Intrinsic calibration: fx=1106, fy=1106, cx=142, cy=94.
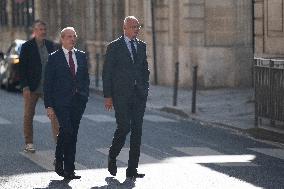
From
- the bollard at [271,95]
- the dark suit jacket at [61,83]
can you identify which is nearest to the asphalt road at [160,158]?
the bollard at [271,95]

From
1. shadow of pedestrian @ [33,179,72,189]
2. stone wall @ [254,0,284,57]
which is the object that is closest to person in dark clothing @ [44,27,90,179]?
shadow of pedestrian @ [33,179,72,189]

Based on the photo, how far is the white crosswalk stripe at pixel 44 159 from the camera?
13180 mm

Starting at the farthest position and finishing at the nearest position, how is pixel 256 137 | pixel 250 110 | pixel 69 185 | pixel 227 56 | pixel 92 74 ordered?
pixel 92 74 → pixel 227 56 → pixel 250 110 → pixel 256 137 → pixel 69 185

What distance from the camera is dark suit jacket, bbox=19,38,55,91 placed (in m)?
14.3

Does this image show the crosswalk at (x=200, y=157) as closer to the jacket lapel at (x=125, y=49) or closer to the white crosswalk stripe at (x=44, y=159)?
the white crosswalk stripe at (x=44, y=159)

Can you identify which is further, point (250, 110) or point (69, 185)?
point (250, 110)

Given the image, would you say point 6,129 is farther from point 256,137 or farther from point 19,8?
point 19,8

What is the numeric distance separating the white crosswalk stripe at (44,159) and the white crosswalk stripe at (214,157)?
5.70 feet

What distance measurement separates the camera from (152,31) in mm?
32406

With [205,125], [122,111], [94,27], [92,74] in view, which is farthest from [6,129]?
[94,27]

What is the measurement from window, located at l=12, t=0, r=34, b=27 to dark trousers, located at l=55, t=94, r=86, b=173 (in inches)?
1540

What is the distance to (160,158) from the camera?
46.8ft

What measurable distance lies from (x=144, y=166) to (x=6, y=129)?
5.55 meters

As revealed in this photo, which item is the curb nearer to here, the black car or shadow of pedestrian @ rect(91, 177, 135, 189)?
shadow of pedestrian @ rect(91, 177, 135, 189)
